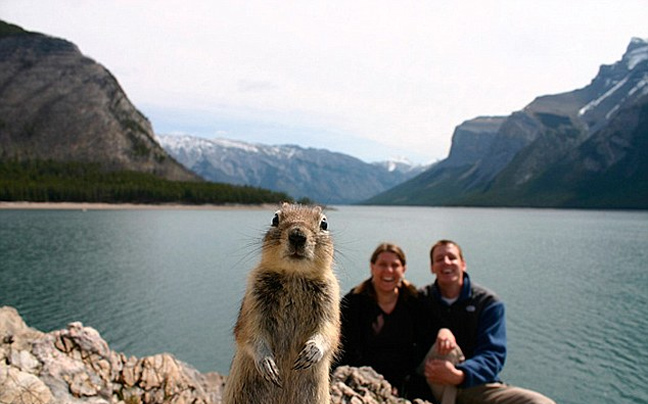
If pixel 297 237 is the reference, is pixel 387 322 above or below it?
below

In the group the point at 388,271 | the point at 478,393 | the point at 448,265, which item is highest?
the point at 448,265

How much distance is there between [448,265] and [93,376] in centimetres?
743

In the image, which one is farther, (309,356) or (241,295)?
(241,295)

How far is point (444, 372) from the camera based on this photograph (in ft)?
28.5

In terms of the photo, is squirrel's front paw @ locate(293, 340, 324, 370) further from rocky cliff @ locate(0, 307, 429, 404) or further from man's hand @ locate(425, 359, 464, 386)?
man's hand @ locate(425, 359, 464, 386)

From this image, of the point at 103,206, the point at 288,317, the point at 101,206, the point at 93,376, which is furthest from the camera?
the point at 103,206

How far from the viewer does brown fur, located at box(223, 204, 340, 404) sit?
18.3 ft

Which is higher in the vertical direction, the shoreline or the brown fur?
the brown fur

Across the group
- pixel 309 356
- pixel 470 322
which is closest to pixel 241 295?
pixel 470 322

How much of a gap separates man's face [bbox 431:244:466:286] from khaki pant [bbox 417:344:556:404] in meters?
1.37

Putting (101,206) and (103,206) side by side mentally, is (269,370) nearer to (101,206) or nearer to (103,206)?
(101,206)

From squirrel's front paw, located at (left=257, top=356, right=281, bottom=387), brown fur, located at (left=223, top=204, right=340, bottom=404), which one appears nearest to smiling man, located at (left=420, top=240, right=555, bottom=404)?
brown fur, located at (left=223, top=204, right=340, bottom=404)

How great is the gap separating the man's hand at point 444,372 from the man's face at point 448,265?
1.64 meters

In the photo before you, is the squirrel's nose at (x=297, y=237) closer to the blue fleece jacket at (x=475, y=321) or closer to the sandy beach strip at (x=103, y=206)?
the blue fleece jacket at (x=475, y=321)
